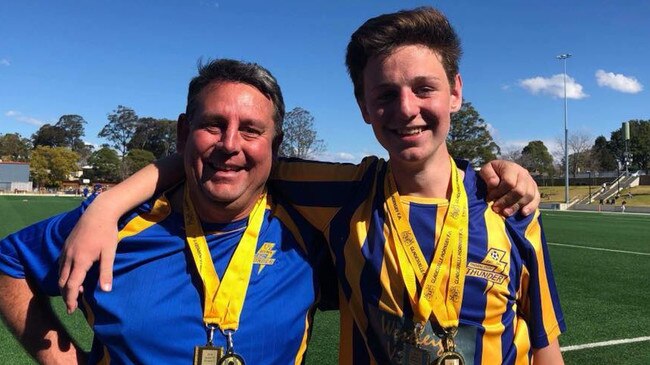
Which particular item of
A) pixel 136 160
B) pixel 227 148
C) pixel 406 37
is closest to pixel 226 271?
pixel 227 148

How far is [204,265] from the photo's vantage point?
2.29 metres

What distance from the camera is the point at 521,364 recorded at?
7.23 ft

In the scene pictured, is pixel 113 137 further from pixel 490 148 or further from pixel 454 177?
pixel 454 177

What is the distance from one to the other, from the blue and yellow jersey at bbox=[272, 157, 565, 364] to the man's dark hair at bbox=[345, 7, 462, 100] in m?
0.53

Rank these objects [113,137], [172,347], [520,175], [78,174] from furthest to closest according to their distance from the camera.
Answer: [113,137] → [78,174] → [520,175] → [172,347]

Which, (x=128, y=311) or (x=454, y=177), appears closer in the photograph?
(x=128, y=311)

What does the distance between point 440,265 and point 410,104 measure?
66 cm

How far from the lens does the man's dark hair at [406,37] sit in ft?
7.43

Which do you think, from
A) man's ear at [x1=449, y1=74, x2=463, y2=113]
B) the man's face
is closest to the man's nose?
the man's face

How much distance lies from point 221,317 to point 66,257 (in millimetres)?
667

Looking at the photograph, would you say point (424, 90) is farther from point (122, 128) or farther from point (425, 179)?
point (122, 128)

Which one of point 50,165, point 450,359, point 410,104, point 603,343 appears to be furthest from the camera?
point 50,165

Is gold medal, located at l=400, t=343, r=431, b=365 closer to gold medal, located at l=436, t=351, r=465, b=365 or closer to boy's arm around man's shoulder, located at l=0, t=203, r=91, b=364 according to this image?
gold medal, located at l=436, t=351, r=465, b=365

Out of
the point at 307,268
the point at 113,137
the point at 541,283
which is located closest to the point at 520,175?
the point at 541,283
